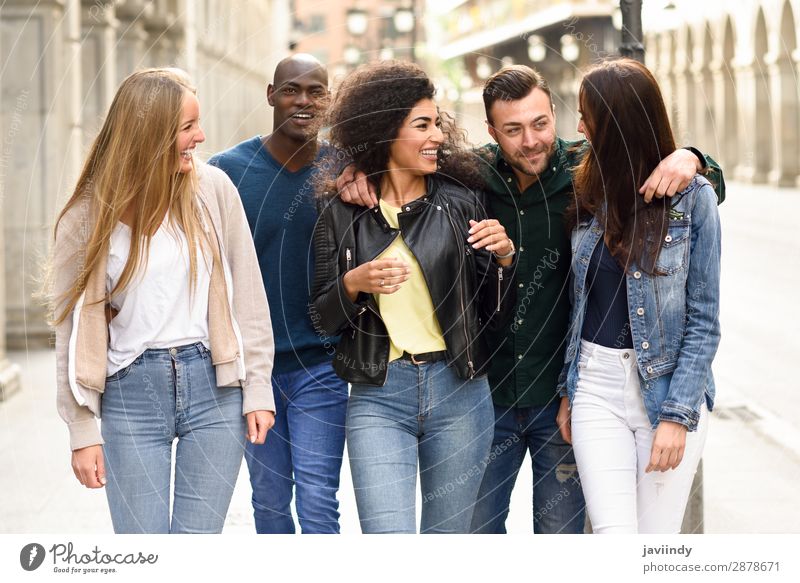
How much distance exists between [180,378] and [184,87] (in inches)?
32.1

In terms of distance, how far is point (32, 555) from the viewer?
12.4 feet

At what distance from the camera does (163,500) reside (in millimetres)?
3537

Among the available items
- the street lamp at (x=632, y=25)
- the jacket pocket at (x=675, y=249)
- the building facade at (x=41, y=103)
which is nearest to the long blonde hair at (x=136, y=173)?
the jacket pocket at (x=675, y=249)

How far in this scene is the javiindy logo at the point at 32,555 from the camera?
3.79 metres

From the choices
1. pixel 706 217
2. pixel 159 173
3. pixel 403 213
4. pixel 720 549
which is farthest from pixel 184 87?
pixel 720 549

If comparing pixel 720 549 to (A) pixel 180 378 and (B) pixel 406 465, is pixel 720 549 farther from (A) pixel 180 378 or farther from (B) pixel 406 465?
(A) pixel 180 378

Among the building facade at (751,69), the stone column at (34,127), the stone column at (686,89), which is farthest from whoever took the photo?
the stone column at (686,89)

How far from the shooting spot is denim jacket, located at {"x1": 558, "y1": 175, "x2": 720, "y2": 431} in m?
3.54

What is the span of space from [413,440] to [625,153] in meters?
1.05

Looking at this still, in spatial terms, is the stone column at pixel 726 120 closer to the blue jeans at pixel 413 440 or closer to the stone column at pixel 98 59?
the stone column at pixel 98 59

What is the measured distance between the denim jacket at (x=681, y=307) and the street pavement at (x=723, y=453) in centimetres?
226

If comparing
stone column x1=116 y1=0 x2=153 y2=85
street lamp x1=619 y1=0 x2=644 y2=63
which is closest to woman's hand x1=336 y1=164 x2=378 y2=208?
street lamp x1=619 y1=0 x2=644 y2=63

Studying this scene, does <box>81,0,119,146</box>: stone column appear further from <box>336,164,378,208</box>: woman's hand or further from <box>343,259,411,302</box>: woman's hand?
<box>343,259,411,302</box>: woman's hand

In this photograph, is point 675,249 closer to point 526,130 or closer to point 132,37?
point 526,130
